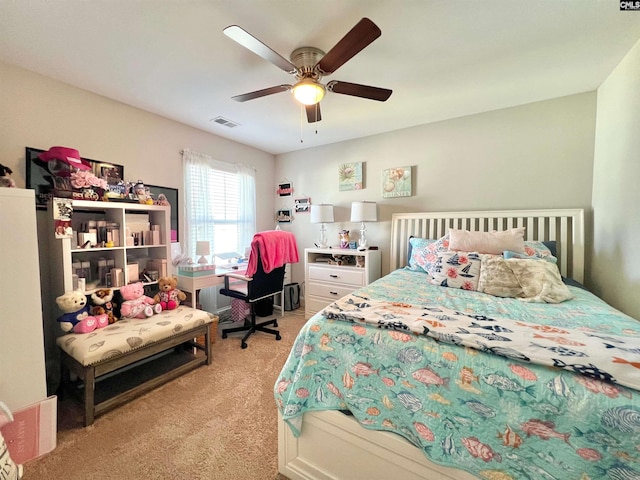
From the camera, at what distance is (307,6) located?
1.40 m

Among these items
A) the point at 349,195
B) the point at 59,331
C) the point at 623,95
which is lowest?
the point at 59,331

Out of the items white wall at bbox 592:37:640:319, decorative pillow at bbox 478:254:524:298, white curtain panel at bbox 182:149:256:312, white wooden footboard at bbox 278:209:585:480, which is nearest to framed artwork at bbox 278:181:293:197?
white curtain panel at bbox 182:149:256:312

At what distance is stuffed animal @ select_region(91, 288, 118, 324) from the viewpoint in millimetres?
1948

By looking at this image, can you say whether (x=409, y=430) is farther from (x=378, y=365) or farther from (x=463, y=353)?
(x=463, y=353)

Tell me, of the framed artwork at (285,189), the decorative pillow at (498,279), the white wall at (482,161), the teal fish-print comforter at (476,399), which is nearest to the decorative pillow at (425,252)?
the decorative pillow at (498,279)

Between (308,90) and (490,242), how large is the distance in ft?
6.44

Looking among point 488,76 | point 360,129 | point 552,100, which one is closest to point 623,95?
point 552,100

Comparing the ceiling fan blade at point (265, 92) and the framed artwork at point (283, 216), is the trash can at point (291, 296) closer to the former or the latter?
the framed artwork at point (283, 216)

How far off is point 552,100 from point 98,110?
433 cm

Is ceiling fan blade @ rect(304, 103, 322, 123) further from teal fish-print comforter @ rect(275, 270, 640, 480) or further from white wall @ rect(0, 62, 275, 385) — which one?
white wall @ rect(0, 62, 275, 385)

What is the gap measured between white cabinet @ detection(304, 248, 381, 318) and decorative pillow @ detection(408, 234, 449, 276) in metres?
0.55

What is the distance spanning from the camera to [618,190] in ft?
5.99

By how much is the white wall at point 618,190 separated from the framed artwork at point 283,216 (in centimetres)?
358

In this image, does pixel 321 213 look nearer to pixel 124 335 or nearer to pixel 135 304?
pixel 135 304
